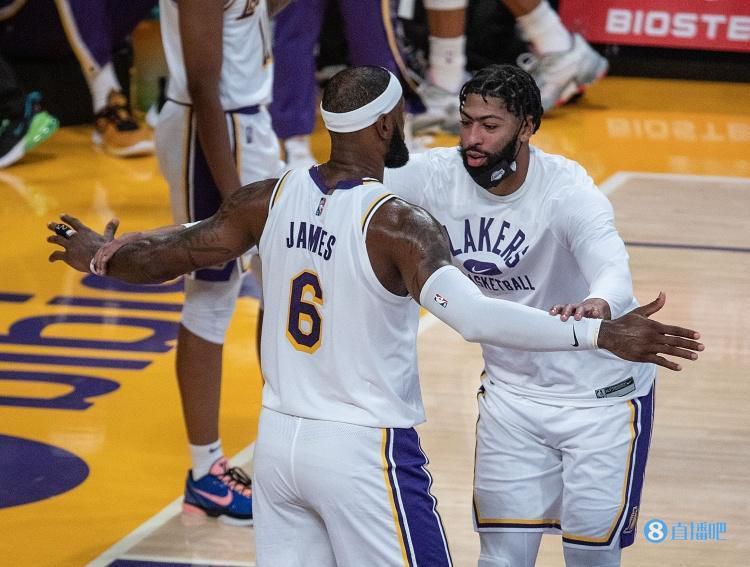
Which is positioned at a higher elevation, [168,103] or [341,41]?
[168,103]

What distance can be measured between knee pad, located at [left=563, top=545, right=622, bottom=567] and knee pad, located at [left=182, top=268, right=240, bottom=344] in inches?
60.4

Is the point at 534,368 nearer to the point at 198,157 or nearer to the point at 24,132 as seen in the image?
the point at 198,157

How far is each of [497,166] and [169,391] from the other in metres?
2.61

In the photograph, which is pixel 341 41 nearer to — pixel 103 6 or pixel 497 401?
pixel 103 6

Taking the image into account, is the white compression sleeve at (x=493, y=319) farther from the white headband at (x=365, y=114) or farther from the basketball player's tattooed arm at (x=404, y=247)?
the white headband at (x=365, y=114)

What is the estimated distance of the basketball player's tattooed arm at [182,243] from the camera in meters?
3.29

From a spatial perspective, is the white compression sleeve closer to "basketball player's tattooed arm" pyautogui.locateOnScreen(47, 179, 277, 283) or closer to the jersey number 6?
the jersey number 6

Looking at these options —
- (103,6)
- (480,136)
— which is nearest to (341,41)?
(103,6)

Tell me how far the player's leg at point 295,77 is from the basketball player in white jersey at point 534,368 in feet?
17.1

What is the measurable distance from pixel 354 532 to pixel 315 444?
206 mm

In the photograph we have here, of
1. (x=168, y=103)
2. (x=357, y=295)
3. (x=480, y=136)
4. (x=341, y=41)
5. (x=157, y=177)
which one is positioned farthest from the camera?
(x=341, y=41)

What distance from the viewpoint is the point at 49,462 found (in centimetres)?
509

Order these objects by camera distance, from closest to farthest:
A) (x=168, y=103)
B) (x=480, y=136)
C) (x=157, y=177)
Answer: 1. (x=480, y=136)
2. (x=168, y=103)
3. (x=157, y=177)

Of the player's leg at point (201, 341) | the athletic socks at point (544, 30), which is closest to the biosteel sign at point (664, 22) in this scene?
the athletic socks at point (544, 30)
